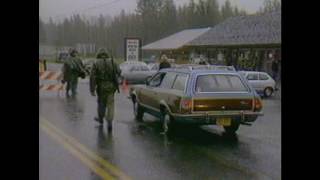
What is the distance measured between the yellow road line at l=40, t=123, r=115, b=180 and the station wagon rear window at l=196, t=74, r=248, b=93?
→ 5.62 ft

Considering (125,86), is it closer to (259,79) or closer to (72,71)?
(259,79)

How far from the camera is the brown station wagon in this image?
5.26m

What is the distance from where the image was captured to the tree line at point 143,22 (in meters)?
Answer: 3.11

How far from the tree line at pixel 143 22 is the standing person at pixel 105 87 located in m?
1.81

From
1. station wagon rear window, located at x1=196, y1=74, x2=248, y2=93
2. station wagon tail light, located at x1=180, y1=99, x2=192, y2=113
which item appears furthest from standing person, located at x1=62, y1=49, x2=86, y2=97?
station wagon rear window, located at x1=196, y1=74, x2=248, y2=93

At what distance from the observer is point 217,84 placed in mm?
5434

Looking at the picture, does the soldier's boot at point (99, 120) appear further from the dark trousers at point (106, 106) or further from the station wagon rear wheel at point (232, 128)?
the station wagon rear wheel at point (232, 128)

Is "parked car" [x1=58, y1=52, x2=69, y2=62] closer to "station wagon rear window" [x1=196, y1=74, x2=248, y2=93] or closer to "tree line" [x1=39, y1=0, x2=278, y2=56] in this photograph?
"tree line" [x1=39, y1=0, x2=278, y2=56]

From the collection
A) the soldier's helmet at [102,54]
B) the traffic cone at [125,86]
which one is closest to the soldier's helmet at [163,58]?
the soldier's helmet at [102,54]

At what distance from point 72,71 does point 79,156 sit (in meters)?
0.69

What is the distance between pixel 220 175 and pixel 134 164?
72 cm

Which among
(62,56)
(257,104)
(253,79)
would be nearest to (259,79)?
(253,79)
